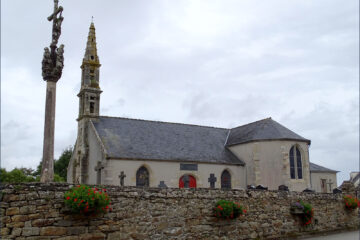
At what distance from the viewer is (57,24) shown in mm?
12312

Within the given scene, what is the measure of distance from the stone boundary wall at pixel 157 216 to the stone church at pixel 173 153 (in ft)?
30.2

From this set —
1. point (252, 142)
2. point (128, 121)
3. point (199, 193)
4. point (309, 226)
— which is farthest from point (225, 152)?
point (199, 193)

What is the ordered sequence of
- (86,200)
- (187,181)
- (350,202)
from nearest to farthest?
(86,200), (350,202), (187,181)

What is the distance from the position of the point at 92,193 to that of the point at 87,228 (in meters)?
1.05

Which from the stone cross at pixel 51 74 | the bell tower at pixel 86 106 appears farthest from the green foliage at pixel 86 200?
the bell tower at pixel 86 106

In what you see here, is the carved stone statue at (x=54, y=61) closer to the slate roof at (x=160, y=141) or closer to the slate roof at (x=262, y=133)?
the slate roof at (x=160, y=141)

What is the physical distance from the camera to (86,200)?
9.27 metres

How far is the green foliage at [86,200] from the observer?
30.1 ft

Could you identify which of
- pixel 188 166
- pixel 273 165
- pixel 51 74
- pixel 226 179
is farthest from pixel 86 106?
pixel 51 74

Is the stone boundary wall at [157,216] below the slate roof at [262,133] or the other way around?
below

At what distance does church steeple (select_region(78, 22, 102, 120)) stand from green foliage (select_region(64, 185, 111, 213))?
17.7 meters

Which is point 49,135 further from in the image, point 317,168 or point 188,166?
point 317,168

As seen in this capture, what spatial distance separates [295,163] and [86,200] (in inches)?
805

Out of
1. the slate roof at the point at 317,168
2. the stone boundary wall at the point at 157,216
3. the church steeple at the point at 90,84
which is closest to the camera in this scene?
the stone boundary wall at the point at 157,216
